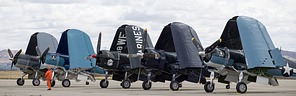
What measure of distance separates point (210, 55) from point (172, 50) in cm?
629

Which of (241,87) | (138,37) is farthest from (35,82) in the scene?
(241,87)

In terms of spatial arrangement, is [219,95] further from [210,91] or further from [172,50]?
[172,50]

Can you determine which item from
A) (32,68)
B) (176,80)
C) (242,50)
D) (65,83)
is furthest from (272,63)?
(32,68)

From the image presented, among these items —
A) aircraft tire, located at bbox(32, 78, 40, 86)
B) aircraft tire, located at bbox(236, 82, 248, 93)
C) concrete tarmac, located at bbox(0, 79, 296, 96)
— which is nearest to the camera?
concrete tarmac, located at bbox(0, 79, 296, 96)

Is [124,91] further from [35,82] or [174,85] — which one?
[35,82]

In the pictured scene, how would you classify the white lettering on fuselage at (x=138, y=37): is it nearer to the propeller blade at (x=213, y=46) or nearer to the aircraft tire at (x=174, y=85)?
the aircraft tire at (x=174, y=85)

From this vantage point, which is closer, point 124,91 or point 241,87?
point 241,87

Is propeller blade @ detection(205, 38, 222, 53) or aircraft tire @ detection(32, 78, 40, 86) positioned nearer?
propeller blade @ detection(205, 38, 222, 53)

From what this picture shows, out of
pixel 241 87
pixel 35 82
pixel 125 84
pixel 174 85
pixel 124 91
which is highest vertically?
pixel 35 82

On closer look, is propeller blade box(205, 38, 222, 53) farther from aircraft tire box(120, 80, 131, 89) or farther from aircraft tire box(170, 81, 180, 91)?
aircraft tire box(120, 80, 131, 89)

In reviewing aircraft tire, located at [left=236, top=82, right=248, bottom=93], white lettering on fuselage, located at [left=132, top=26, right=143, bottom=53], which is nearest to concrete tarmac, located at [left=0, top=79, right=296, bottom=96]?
aircraft tire, located at [left=236, top=82, right=248, bottom=93]

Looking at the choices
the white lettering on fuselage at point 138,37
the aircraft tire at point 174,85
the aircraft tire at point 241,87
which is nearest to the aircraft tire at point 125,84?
the white lettering on fuselage at point 138,37

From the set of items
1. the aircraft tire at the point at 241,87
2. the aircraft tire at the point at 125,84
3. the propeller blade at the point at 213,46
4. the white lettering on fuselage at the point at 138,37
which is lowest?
the aircraft tire at the point at 241,87

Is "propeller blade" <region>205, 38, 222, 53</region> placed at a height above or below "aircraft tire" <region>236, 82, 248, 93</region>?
above
